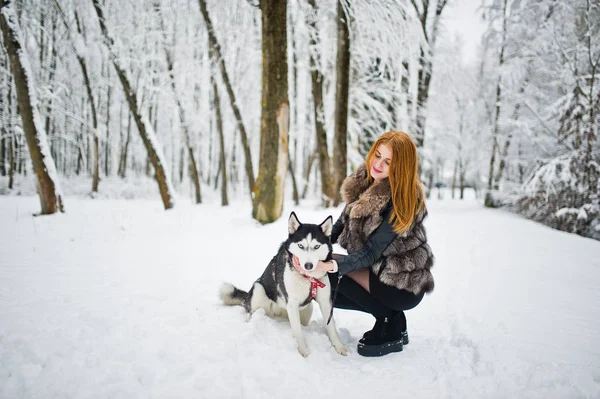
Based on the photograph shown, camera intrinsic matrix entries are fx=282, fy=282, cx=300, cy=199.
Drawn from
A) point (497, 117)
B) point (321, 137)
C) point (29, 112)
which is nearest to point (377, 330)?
point (321, 137)

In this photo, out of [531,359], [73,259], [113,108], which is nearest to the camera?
[531,359]

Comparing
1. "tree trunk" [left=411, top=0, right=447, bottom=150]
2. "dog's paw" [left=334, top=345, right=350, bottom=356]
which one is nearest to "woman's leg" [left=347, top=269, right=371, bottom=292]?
"dog's paw" [left=334, top=345, right=350, bottom=356]

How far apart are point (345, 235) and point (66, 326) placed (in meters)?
2.39

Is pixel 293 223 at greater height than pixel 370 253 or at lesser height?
greater

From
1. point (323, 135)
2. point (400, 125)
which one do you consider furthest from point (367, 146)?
point (323, 135)

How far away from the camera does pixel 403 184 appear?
2.18 meters

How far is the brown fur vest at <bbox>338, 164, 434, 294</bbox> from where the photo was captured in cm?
220

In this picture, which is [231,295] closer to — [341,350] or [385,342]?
[341,350]

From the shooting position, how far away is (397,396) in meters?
1.87

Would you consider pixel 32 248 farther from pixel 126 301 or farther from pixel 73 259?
pixel 126 301

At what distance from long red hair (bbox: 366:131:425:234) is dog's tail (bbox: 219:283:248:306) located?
169cm

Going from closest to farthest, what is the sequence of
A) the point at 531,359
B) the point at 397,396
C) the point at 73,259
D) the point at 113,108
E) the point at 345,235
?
the point at 397,396, the point at 531,359, the point at 345,235, the point at 73,259, the point at 113,108

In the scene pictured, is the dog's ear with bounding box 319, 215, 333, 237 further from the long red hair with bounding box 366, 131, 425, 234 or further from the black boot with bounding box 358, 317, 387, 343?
the black boot with bounding box 358, 317, 387, 343

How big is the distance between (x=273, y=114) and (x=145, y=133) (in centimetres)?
603
